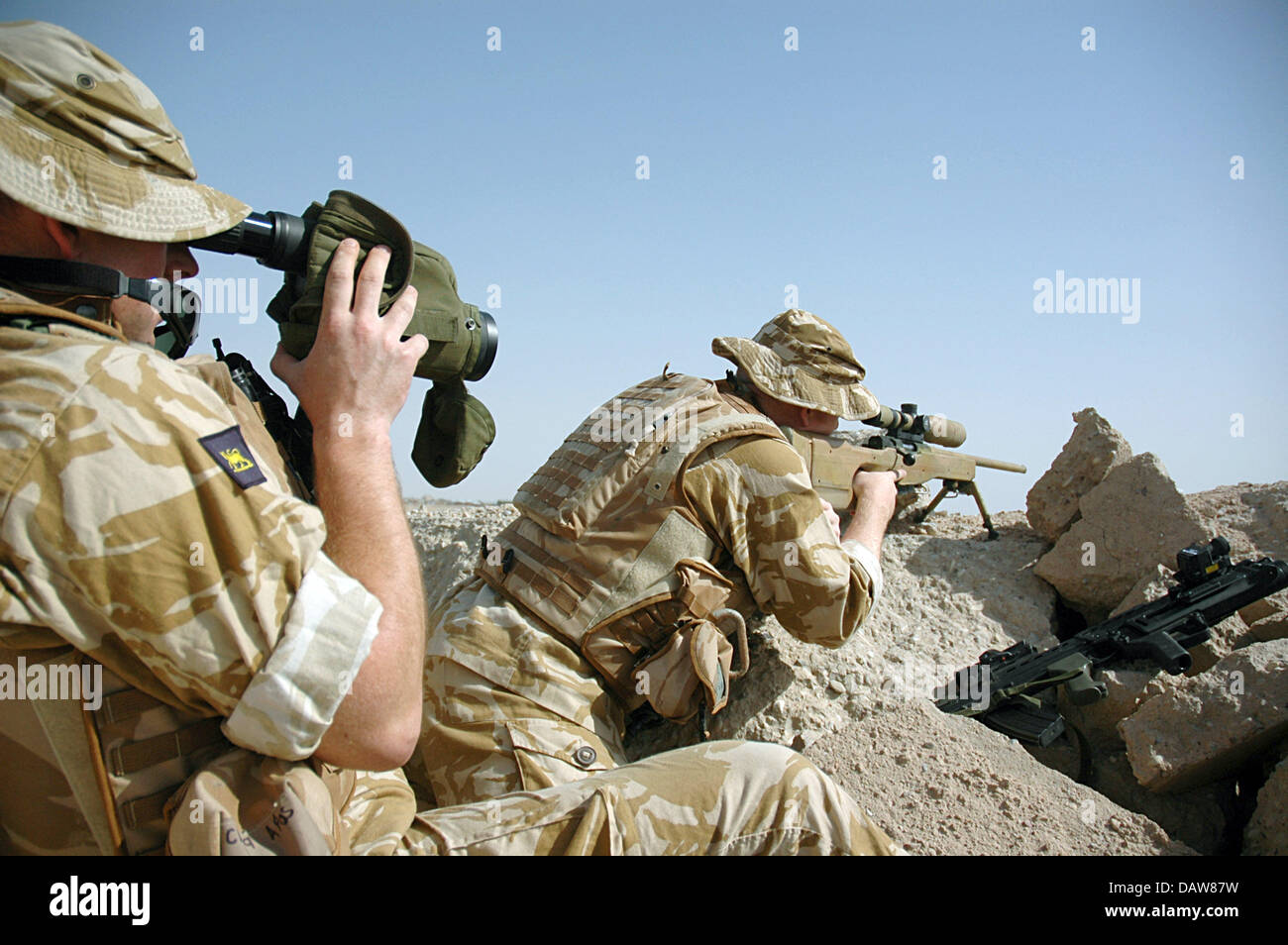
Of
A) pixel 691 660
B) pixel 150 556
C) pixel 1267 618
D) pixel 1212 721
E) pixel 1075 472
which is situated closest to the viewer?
pixel 150 556

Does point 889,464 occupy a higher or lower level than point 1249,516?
higher

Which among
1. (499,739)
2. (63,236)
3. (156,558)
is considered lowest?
(499,739)

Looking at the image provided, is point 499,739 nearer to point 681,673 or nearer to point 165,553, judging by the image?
point 681,673

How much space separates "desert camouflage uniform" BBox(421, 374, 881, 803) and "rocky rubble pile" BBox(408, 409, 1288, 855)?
438mm

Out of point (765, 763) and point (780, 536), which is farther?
point (780, 536)

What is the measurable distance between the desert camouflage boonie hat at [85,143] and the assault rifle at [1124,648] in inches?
142

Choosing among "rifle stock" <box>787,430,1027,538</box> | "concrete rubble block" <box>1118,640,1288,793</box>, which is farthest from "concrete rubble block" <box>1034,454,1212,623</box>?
"concrete rubble block" <box>1118,640,1288,793</box>

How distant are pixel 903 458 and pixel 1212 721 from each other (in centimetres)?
211

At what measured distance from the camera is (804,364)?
3967 mm

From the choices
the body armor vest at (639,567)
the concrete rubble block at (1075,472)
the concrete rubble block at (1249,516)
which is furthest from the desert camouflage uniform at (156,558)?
the concrete rubble block at (1075,472)

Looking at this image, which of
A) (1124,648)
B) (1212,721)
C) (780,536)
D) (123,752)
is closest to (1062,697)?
(1124,648)

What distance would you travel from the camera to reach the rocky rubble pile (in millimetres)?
3014
